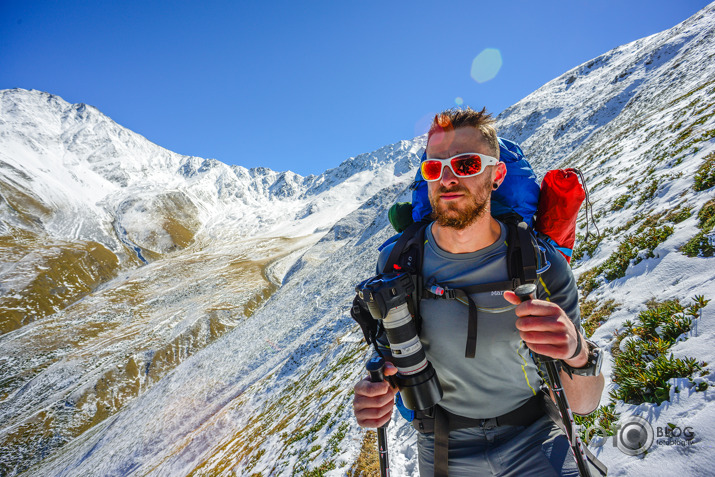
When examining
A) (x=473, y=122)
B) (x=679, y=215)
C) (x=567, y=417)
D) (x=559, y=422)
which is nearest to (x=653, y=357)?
(x=559, y=422)

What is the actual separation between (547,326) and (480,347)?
826 mm

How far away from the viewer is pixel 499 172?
10.3 ft

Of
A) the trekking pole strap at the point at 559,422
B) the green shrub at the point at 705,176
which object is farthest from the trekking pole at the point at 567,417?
the green shrub at the point at 705,176

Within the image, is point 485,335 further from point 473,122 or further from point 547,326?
point 473,122

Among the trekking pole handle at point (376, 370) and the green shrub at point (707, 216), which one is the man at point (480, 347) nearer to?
the trekking pole handle at point (376, 370)

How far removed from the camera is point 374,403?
2400mm

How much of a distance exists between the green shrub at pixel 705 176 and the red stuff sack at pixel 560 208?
709 cm

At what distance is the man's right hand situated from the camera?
2387 mm

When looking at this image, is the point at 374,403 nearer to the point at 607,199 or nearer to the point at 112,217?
the point at 607,199

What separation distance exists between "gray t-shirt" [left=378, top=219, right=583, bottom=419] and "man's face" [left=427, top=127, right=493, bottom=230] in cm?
35

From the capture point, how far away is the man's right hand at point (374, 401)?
2.39 m

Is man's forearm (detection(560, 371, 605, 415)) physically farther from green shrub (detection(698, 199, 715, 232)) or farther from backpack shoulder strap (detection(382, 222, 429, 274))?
green shrub (detection(698, 199, 715, 232))

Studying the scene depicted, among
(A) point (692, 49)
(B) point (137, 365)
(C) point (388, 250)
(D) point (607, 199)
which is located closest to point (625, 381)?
(C) point (388, 250)

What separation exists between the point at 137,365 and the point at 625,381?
241ft
